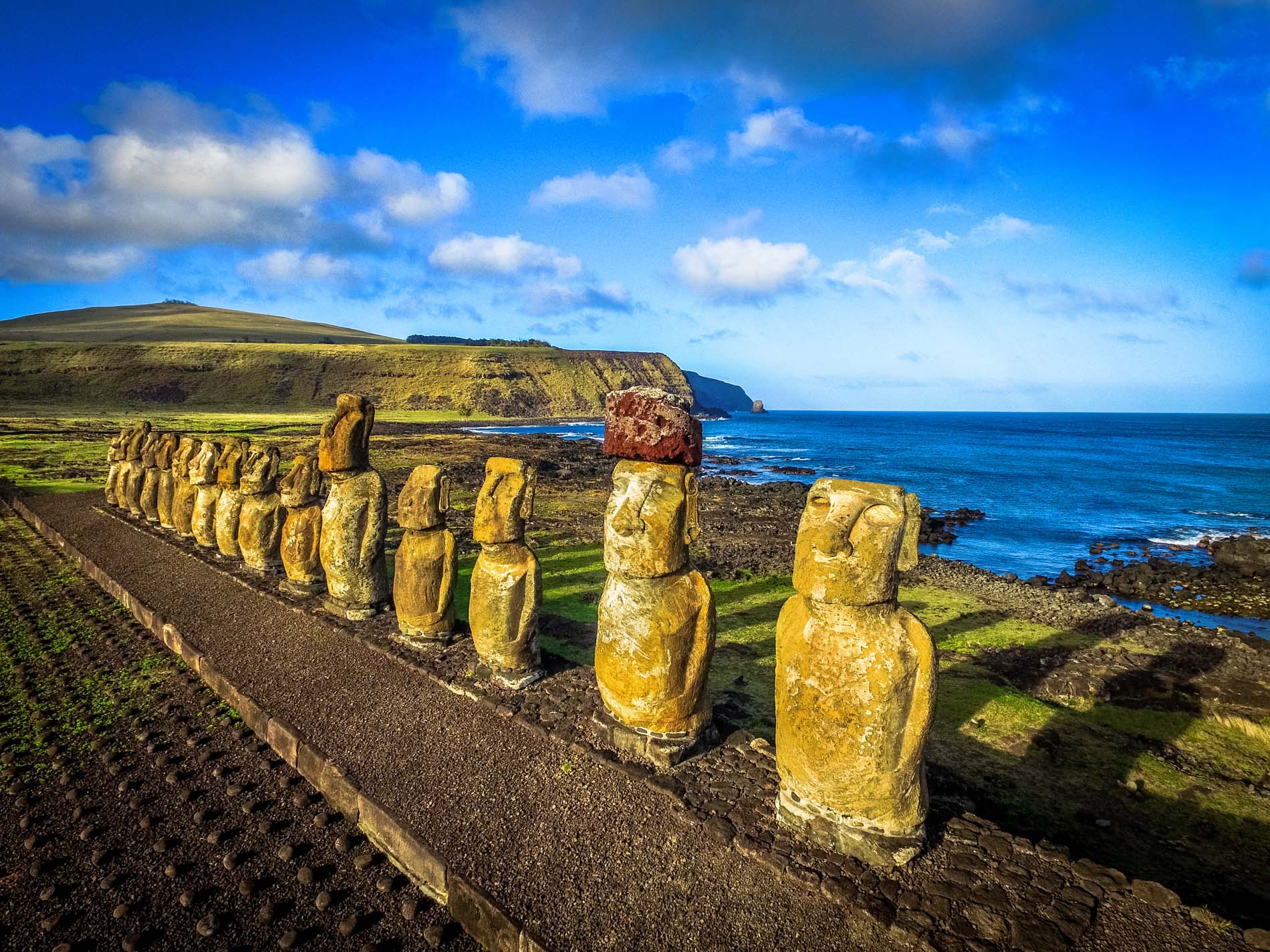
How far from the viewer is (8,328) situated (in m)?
131

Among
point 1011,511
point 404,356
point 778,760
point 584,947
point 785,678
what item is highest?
point 404,356

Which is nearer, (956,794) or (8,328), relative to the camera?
(956,794)

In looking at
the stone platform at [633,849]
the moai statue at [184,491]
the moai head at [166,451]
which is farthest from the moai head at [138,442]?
the stone platform at [633,849]

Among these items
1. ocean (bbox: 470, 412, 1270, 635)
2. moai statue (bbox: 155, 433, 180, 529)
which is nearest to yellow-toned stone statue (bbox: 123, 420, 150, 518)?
moai statue (bbox: 155, 433, 180, 529)

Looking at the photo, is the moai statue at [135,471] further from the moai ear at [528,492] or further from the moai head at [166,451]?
the moai ear at [528,492]

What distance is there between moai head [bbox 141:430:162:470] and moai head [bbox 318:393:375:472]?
9884mm

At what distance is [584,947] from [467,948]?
0.85m

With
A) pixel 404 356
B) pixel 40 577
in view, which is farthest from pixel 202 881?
pixel 404 356

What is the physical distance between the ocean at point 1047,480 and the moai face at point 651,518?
2026 cm

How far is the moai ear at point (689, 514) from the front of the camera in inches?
228

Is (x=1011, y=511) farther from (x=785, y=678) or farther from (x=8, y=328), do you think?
(x=8, y=328)

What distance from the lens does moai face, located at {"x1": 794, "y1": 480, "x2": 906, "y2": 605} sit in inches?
176

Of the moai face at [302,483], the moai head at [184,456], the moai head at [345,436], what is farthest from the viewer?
the moai head at [184,456]

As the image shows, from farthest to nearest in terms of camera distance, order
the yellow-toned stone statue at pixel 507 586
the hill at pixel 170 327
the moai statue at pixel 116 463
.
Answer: the hill at pixel 170 327 < the moai statue at pixel 116 463 < the yellow-toned stone statue at pixel 507 586
